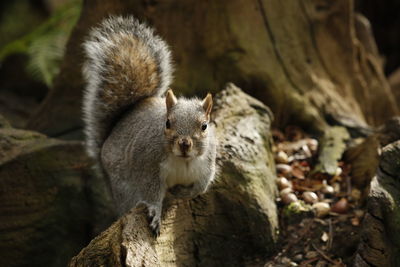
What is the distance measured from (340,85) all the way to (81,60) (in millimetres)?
1774

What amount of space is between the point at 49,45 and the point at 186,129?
2.66 metres

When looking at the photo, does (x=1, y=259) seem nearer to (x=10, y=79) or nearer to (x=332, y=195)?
(x=332, y=195)

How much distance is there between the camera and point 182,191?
7.20 ft

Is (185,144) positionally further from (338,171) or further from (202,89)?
(202,89)

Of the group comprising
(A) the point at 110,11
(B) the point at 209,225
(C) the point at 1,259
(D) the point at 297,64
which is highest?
(A) the point at 110,11

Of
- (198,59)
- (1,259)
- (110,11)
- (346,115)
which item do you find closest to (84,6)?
(110,11)

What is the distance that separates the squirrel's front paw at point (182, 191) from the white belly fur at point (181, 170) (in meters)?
0.05

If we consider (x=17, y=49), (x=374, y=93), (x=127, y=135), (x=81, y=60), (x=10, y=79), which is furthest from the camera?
(x=10, y=79)

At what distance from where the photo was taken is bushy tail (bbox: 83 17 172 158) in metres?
2.40

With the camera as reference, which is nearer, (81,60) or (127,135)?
(127,135)

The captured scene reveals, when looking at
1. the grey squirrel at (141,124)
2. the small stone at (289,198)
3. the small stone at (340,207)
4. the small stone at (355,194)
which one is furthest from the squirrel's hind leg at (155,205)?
the small stone at (355,194)

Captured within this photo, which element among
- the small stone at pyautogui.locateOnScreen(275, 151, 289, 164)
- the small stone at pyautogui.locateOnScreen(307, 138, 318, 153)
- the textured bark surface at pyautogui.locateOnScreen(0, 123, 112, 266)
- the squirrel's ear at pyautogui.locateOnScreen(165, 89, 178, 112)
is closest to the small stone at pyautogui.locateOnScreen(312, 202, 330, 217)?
the small stone at pyautogui.locateOnScreen(275, 151, 289, 164)

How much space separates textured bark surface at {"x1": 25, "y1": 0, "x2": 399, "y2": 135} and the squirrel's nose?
1.21 meters

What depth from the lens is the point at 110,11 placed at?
118 inches
